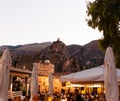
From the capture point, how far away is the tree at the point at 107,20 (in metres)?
16.2

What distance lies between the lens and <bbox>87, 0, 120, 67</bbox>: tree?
16191 millimetres

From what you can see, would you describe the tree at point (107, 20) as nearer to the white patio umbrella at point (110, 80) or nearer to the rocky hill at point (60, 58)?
the white patio umbrella at point (110, 80)

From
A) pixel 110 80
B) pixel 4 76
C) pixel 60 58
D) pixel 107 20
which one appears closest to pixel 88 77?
pixel 110 80

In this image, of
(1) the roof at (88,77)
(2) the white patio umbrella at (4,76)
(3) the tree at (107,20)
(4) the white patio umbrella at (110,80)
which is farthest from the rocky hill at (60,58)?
(4) the white patio umbrella at (110,80)

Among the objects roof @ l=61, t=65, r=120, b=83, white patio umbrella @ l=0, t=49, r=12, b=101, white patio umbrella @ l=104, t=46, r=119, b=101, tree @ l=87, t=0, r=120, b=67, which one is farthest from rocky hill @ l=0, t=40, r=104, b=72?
white patio umbrella @ l=104, t=46, r=119, b=101

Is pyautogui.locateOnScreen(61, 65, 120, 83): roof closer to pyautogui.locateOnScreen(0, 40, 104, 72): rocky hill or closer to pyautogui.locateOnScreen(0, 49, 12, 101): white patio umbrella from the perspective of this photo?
pyautogui.locateOnScreen(0, 49, 12, 101): white patio umbrella

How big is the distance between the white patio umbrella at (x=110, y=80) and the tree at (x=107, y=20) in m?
7.61

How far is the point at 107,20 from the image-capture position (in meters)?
16.7

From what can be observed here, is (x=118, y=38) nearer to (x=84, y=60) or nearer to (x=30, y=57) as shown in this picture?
(x=30, y=57)

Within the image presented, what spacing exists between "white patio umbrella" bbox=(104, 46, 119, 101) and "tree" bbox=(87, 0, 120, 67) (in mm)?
7606

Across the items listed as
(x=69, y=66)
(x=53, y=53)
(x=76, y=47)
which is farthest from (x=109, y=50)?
(x=76, y=47)

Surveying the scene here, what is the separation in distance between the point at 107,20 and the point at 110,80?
8.54 m

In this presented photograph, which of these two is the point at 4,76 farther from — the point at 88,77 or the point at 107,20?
the point at 107,20

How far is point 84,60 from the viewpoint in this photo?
3273 inches
